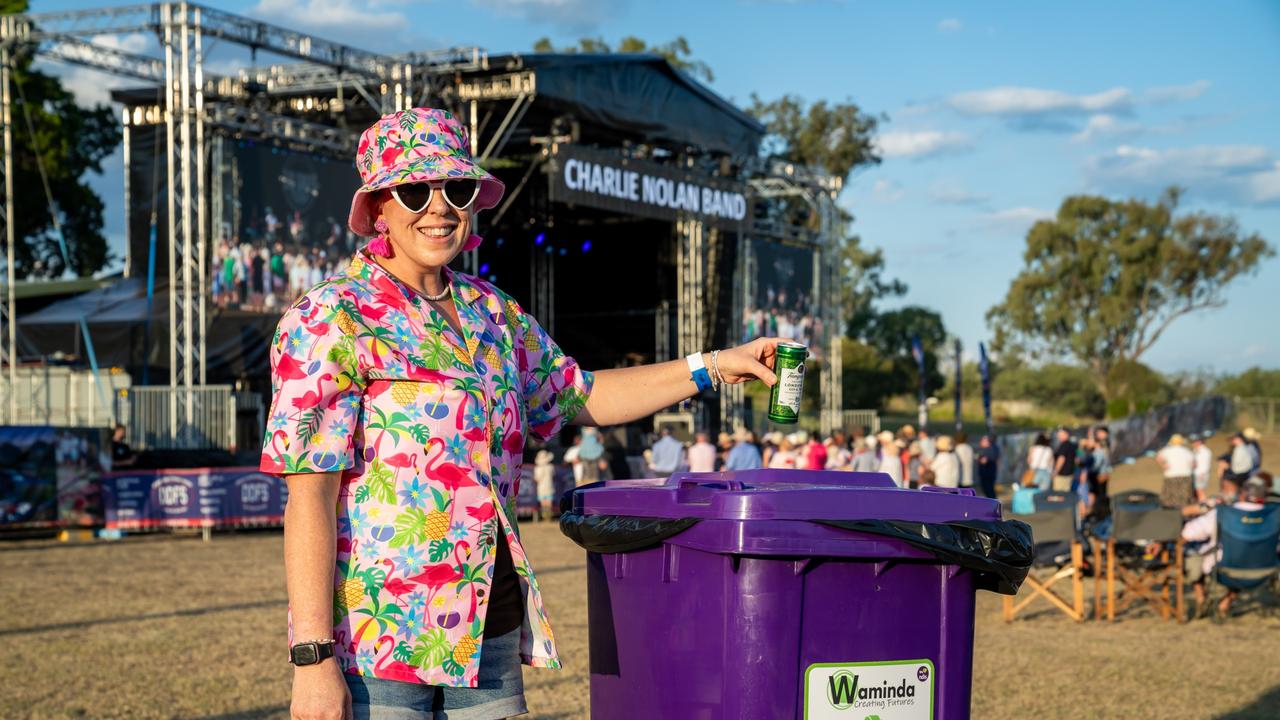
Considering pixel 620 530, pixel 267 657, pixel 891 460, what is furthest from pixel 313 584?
pixel 891 460

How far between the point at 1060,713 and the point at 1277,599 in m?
5.97

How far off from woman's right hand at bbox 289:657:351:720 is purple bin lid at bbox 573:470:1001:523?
899mm

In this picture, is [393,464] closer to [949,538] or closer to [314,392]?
[314,392]

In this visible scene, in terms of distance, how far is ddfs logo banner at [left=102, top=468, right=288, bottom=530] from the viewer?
17438 mm

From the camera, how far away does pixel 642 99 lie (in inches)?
1192

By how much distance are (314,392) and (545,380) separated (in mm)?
680

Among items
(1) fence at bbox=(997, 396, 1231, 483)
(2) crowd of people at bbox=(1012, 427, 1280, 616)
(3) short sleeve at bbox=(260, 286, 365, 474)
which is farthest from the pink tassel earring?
(1) fence at bbox=(997, 396, 1231, 483)

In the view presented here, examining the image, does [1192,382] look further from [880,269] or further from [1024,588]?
[1024,588]

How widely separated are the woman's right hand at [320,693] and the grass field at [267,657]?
4367mm

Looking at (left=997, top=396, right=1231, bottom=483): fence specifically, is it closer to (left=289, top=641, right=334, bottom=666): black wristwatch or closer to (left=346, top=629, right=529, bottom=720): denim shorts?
(left=346, top=629, right=529, bottom=720): denim shorts

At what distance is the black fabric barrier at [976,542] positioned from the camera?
3.01 metres

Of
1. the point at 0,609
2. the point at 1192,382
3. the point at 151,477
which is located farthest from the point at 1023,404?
the point at 0,609

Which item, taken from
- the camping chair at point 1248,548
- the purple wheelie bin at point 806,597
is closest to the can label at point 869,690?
the purple wheelie bin at point 806,597

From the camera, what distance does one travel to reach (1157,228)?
6016 centimetres
